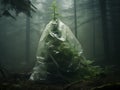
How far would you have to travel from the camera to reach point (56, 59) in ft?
22.6

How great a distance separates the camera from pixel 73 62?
6.98 m

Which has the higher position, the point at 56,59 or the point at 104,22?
the point at 104,22

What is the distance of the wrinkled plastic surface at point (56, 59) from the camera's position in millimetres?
6867

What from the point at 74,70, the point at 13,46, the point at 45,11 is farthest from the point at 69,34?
the point at 13,46

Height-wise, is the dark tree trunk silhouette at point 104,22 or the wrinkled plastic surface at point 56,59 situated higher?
the dark tree trunk silhouette at point 104,22

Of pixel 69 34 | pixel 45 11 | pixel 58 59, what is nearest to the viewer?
pixel 58 59

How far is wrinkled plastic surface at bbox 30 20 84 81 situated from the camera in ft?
22.5

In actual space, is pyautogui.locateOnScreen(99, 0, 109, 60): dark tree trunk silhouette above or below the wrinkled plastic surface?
above

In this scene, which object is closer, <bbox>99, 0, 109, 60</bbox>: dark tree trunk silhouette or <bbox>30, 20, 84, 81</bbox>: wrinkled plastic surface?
<bbox>30, 20, 84, 81</bbox>: wrinkled plastic surface

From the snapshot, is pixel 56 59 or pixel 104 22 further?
pixel 104 22

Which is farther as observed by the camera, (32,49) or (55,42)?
(32,49)

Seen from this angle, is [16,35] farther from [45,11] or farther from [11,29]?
[45,11]

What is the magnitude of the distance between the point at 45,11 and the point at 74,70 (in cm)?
715

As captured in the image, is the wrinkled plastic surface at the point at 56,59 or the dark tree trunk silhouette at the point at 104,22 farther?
the dark tree trunk silhouette at the point at 104,22
